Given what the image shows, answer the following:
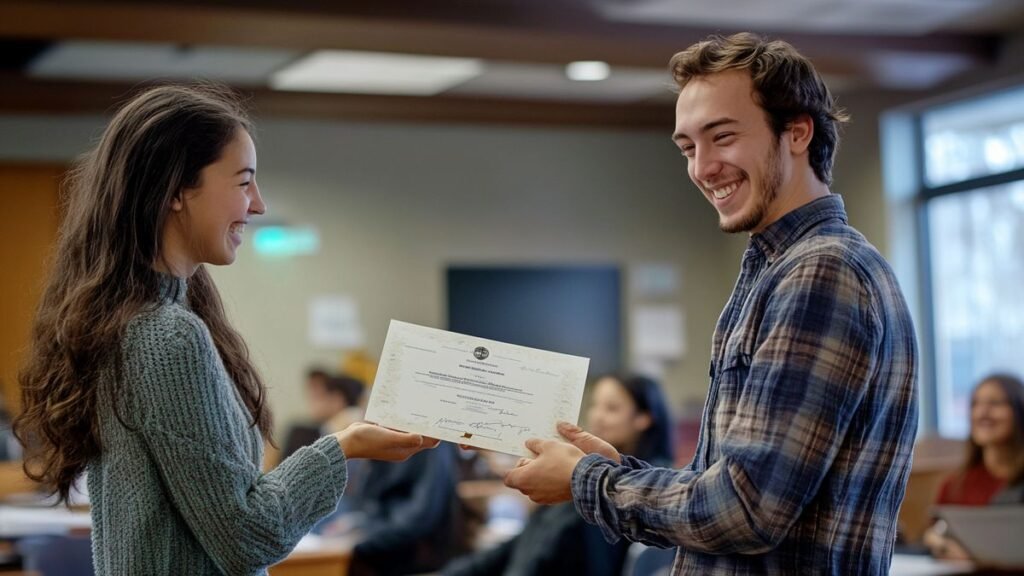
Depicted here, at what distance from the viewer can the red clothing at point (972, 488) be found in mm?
4691

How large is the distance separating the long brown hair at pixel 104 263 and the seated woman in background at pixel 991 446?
3631mm

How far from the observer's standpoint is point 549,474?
69.6 inches

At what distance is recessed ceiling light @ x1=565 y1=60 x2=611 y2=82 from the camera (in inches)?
284

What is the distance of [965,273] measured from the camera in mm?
7613

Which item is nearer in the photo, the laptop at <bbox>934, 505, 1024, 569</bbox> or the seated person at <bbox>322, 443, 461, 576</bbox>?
the laptop at <bbox>934, 505, 1024, 569</bbox>

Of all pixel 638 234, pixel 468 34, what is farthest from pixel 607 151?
pixel 468 34

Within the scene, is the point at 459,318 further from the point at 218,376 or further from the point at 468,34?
the point at 218,376

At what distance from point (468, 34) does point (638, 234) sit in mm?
3770

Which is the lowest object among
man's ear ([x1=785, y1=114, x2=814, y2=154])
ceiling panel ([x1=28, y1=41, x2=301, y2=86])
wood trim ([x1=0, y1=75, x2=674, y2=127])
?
man's ear ([x1=785, y1=114, x2=814, y2=154])

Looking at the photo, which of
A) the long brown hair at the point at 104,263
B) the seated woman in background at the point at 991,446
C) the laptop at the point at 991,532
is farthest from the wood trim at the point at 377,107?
the long brown hair at the point at 104,263

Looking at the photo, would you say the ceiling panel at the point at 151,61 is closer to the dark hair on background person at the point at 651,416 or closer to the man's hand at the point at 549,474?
the dark hair on background person at the point at 651,416

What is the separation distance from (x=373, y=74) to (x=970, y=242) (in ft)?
12.4

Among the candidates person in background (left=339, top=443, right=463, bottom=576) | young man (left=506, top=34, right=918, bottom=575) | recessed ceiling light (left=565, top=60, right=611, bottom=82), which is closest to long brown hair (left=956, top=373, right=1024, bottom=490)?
person in background (left=339, top=443, right=463, bottom=576)
